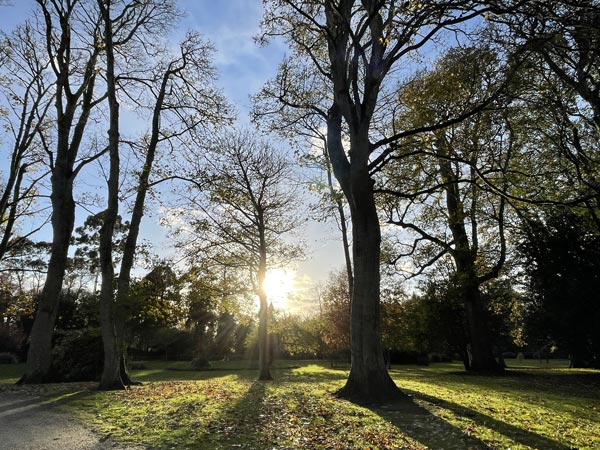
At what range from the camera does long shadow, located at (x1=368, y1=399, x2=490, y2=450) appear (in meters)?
5.39

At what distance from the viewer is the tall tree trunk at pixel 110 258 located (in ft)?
39.0

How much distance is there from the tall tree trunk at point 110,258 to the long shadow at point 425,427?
8.05 m

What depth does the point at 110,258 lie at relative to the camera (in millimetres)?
12430

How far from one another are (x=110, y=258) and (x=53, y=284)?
12.4 ft

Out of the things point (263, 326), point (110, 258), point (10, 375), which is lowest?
point (10, 375)

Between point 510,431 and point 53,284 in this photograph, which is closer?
point 510,431

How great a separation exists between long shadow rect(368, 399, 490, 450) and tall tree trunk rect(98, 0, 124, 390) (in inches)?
317

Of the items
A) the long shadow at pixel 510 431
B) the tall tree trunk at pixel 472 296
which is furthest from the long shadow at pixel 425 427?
the tall tree trunk at pixel 472 296

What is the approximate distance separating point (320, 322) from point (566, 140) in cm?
2272

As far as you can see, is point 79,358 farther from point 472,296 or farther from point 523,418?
point 472,296

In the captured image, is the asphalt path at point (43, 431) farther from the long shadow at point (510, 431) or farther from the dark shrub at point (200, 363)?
the dark shrub at point (200, 363)

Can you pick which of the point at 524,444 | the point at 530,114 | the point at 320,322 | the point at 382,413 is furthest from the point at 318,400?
the point at 320,322

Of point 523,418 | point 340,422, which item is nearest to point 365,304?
point 340,422

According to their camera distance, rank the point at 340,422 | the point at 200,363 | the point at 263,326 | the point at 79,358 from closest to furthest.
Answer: the point at 340,422 < the point at 79,358 < the point at 263,326 < the point at 200,363
